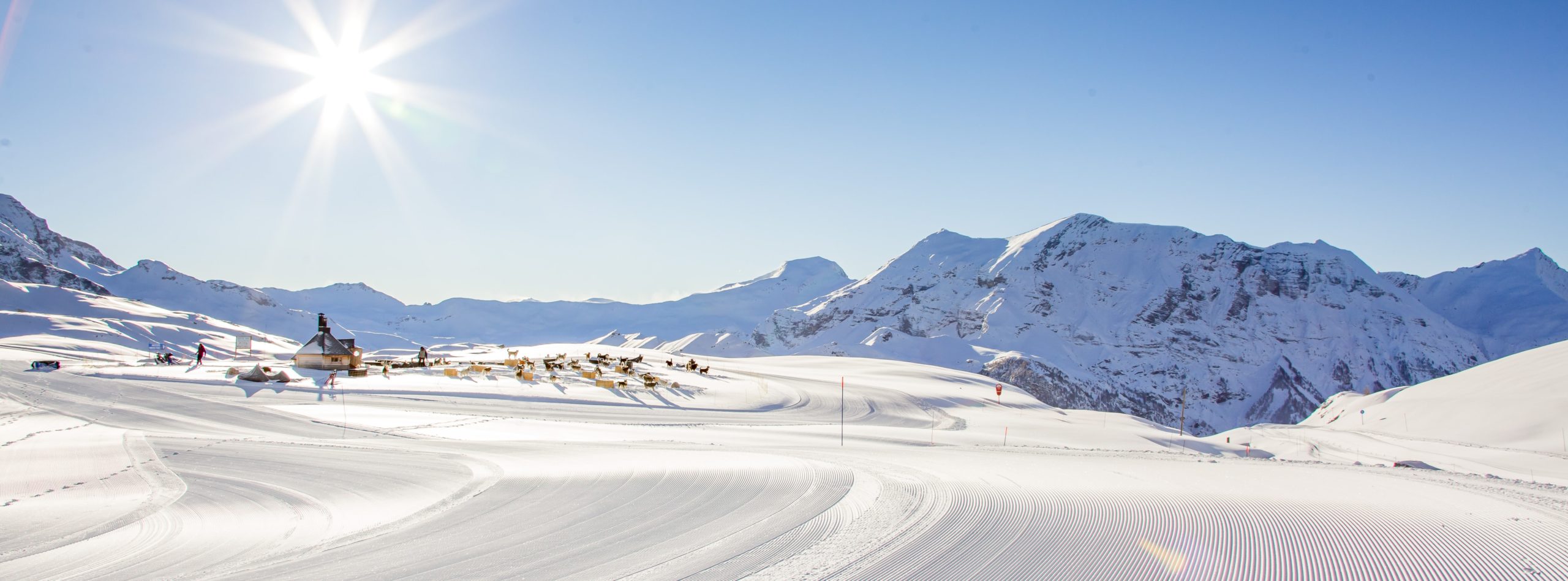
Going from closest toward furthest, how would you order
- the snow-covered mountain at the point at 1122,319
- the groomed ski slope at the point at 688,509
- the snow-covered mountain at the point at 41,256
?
the groomed ski slope at the point at 688,509
the snow-covered mountain at the point at 1122,319
the snow-covered mountain at the point at 41,256

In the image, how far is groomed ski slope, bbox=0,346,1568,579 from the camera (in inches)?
270

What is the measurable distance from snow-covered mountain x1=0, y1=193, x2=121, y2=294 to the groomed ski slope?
5508 inches

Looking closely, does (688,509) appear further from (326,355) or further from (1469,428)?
(1469,428)

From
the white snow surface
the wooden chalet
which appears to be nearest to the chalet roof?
the wooden chalet

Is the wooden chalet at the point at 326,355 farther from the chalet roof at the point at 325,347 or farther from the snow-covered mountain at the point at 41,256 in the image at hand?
the snow-covered mountain at the point at 41,256

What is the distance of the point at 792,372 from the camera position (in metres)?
55.9

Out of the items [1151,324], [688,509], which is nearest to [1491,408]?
[688,509]

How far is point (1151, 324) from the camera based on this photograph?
144250 millimetres

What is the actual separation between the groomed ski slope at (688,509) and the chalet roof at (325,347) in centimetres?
1985

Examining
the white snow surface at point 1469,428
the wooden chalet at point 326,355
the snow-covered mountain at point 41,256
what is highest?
the snow-covered mountain at point 41,256

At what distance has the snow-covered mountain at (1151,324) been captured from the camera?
115 metres

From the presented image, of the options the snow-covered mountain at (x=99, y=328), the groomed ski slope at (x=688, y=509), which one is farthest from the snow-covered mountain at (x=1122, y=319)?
Answer: the groomed ski slope at (x=688, y=509)

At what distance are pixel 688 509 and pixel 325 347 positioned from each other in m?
38.7

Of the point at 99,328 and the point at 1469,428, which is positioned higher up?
the point at 99,328
